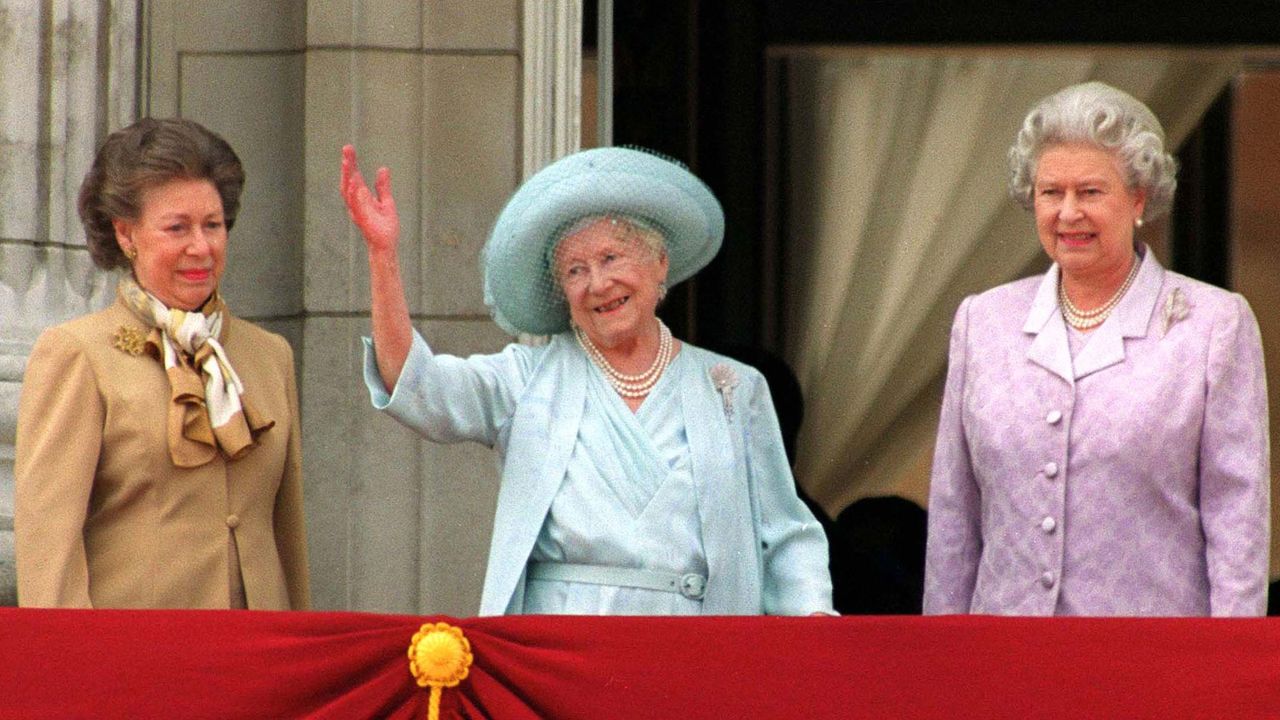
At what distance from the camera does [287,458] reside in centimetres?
477

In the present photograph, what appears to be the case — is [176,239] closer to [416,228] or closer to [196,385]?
[196,385]

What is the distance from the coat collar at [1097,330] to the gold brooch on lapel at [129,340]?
1574 mm

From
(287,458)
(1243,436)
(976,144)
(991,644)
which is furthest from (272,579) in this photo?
(976,144)

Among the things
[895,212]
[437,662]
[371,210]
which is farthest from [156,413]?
[895,212]

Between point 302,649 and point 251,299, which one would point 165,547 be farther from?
point 251,299

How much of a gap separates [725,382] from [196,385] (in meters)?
0.93

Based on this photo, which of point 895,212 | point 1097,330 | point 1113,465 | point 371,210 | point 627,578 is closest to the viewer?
point 371,210

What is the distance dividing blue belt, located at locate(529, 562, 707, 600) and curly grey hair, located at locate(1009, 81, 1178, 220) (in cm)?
94

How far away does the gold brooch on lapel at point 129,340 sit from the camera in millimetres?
4566

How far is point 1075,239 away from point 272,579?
5.09ft

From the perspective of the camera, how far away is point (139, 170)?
4.55 m

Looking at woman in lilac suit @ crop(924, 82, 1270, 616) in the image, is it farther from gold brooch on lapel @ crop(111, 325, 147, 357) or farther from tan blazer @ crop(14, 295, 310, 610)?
gold brooch on lapel @ crop(111, 325, 147, 357)

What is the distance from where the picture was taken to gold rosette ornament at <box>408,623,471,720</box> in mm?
4105

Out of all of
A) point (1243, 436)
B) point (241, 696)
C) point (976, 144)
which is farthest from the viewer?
point (976, 144)
